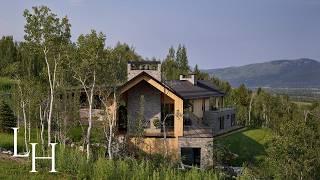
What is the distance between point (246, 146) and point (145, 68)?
1168 centimetres

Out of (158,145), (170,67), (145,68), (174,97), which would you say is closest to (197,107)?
(145,68)

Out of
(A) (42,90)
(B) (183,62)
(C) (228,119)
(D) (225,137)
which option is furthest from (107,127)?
(B) (183,62)

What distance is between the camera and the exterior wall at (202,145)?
2253cm

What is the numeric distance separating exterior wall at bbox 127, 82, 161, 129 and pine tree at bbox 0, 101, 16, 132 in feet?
18.8

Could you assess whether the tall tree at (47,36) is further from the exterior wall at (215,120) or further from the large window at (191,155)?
the exterior wall at (215,120)

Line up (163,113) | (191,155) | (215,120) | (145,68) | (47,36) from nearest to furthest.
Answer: (47,36)
(191,155)
(163,113)
(145,68)
(215,120)

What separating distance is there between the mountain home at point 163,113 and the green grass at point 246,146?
3197mm

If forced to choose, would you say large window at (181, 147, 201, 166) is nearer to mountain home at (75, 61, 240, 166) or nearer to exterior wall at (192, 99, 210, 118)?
mountain home at (75, 61, 240, 166)

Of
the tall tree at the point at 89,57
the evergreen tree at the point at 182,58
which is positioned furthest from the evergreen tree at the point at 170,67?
the tall tree at the point at 89,57

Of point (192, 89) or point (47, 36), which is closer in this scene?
point (47, 36)

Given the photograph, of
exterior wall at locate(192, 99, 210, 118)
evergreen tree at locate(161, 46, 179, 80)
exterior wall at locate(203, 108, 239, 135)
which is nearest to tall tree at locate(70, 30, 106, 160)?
exterior wall at locate(192, 99, 210, 118)

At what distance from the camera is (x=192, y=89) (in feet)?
93.7

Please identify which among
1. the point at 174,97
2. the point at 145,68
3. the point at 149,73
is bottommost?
the point at 174,97

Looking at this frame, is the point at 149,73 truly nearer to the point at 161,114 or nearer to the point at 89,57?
the point at 161,114
